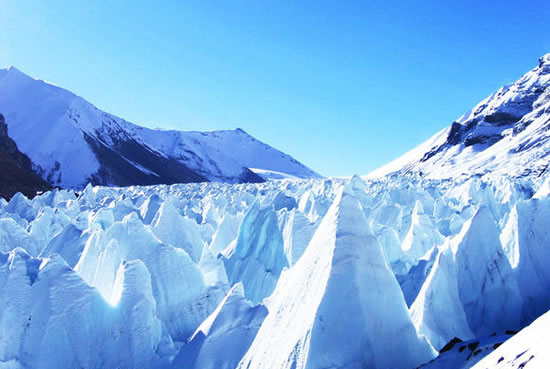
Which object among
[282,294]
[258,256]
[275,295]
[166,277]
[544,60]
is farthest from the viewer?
[544,60]

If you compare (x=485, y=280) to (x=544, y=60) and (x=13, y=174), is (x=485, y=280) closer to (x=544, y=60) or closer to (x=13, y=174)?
(x=13, y=174)

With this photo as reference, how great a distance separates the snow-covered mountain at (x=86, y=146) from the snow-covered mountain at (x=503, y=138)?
4909 cm

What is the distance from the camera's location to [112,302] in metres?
5.32

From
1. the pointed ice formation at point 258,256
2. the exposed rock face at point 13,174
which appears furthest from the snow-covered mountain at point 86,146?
the pointed ice formation at point 258,256

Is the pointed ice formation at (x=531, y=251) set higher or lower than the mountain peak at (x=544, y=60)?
lower

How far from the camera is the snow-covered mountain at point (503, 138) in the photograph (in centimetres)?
6159

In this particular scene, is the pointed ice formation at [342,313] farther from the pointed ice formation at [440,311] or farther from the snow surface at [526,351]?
the pointed ice formation at [440,311]

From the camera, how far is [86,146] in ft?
237

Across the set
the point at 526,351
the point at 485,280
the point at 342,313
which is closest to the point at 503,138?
the point at 485,280

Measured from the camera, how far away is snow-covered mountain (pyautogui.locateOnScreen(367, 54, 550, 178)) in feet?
202

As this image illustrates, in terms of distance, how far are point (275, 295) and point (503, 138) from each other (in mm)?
85162

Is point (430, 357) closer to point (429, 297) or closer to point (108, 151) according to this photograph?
point (429, 297)

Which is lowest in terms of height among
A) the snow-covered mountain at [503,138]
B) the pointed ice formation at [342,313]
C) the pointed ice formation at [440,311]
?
the pointed ice formation at [440,311]

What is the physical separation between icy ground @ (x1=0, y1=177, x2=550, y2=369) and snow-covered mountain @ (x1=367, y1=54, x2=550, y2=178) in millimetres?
48449
